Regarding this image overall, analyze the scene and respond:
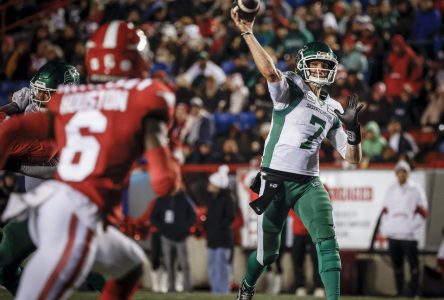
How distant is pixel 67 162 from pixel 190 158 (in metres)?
9.75

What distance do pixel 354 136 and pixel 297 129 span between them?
16.6 inches

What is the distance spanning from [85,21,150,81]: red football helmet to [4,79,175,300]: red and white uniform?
0.22 ft

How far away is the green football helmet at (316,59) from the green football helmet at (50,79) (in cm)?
173

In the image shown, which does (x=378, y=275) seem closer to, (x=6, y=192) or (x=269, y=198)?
(x=6, y=192)

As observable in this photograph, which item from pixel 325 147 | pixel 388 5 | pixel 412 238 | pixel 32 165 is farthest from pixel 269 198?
pixel 388 5

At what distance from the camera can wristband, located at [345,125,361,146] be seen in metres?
7.11

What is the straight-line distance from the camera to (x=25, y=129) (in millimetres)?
4730

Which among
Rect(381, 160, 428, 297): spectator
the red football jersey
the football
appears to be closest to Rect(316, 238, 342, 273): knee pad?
the football

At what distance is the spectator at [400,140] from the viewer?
13.3 meters

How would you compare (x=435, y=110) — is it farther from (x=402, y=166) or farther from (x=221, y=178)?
(x=221, y=178)

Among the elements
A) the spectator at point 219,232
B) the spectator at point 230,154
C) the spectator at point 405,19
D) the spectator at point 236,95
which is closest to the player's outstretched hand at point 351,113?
the spectator at point 219,232

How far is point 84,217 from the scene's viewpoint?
14.5 feet

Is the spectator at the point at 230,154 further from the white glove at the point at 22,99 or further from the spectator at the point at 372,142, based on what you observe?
the white glove at the point at 22,99

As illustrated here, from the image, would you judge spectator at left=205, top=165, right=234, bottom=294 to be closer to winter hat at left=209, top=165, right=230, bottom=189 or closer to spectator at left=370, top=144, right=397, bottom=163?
winter hat at left=209, top=165, right=230, bottom=189
